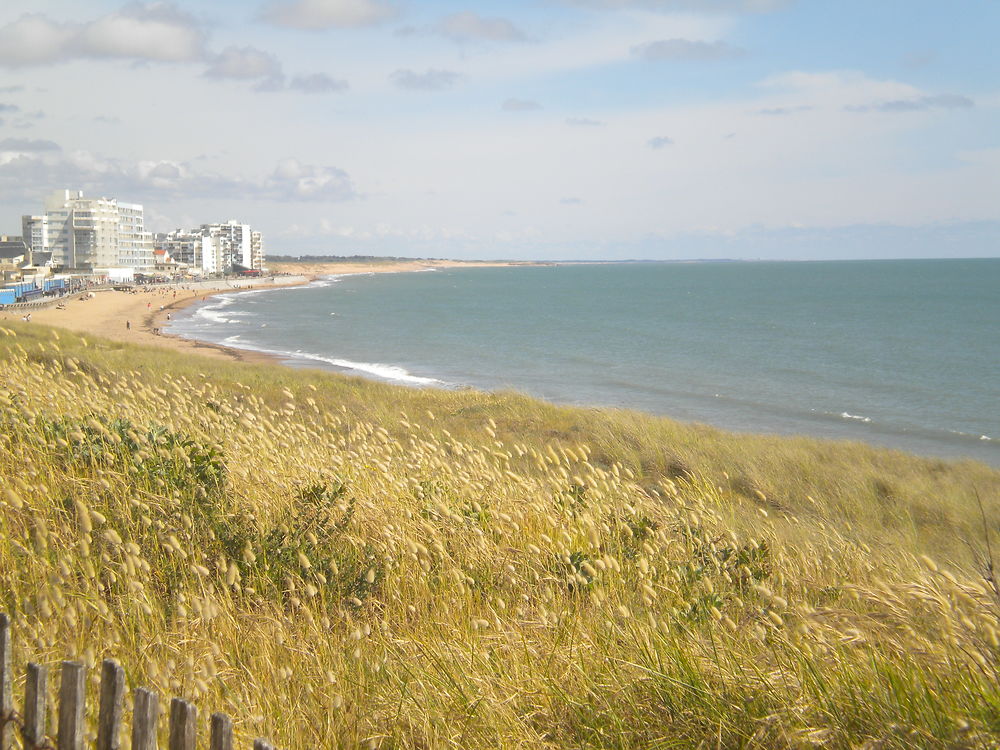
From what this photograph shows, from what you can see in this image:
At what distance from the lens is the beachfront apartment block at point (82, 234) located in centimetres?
14150

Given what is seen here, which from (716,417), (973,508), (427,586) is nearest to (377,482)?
(427,586)

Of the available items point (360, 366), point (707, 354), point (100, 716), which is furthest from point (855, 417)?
point (100, 716)

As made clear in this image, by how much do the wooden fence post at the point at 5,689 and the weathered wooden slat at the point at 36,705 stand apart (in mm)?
126

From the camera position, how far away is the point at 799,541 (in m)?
6.77

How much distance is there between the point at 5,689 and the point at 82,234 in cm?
15838

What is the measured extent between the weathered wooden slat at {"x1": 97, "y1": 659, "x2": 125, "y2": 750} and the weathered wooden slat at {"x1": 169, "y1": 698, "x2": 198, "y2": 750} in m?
0.19

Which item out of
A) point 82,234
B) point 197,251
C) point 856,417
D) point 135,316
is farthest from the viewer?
point 197,251

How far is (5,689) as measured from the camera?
7.95 feet

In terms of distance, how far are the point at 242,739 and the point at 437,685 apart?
28.3 inches

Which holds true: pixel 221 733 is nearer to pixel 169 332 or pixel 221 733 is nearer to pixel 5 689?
pixel 5 689

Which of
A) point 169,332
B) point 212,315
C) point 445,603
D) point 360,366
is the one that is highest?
point 445,603

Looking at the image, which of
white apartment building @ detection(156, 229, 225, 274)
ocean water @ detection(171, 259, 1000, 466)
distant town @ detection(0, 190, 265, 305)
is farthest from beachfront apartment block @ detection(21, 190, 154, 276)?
ocean water @ detection(171, 259, 1000, 466)

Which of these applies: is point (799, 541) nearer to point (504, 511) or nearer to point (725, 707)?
point (504, 511)

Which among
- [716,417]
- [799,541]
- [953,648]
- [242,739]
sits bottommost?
[716,417]
